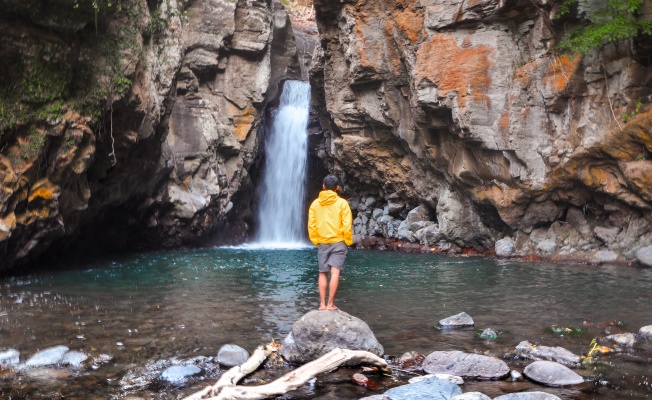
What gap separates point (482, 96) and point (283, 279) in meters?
10.7

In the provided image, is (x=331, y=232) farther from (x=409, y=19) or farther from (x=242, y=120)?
(x=242, y=120)

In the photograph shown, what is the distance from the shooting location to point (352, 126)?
27453mm

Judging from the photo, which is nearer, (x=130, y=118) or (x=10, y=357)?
(x=10, y=357)

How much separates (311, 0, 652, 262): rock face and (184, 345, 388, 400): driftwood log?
45.6ft

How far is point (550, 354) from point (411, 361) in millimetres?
1673

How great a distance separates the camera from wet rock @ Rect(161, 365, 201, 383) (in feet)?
20.5

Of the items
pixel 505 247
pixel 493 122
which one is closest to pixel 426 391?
pixel 493 122

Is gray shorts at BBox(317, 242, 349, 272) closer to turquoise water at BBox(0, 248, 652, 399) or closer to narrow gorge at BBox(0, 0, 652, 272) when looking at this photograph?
turquoise water at BBox(0, 248, 652, 399)

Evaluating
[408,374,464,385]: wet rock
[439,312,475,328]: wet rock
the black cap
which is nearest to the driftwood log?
[408,374,464,385]: wet rock

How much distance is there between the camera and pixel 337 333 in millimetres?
7023

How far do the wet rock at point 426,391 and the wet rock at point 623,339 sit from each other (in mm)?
3124

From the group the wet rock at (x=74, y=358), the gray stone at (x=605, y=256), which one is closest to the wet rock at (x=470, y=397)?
the wet rock at (x=74, y=358)

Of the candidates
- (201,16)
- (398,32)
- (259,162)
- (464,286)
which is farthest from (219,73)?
(464,286)

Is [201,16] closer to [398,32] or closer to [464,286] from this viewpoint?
[398,32]
